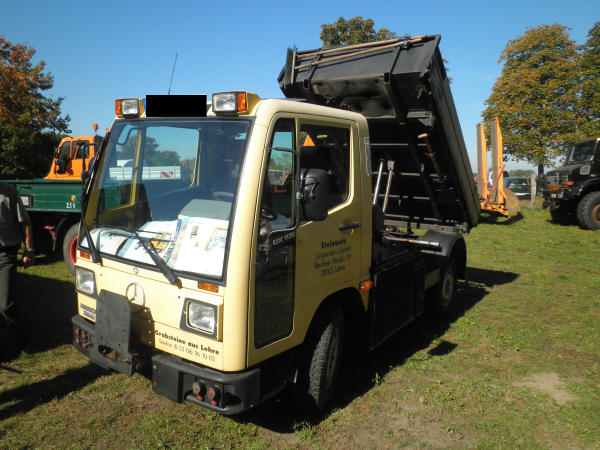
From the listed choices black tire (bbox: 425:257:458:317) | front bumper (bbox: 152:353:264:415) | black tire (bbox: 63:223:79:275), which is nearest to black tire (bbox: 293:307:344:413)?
front bumper (bbox: 152:353:264:415)

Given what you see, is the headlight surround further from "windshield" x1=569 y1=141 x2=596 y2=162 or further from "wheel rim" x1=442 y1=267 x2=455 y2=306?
"wheel rim" x1=442 y1=267 x2=455 y2=306

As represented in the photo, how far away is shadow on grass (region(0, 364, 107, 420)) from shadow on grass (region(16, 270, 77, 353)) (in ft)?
2.52

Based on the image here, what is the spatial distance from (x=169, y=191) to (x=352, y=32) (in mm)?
20062

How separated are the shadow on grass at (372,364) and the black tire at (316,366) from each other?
6.2 inches

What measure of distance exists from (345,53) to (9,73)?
58.1 feet

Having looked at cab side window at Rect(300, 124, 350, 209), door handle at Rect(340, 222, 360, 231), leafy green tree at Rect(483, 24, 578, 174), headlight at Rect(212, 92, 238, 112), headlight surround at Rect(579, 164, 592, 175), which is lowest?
door handle at Rect(340, 222, 360, 231)

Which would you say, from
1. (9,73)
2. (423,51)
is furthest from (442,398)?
(9,73)

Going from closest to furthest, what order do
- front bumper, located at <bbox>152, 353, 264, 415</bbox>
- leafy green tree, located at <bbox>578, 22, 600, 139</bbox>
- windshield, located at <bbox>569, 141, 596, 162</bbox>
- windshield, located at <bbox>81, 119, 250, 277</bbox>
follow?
front bumper, located at <bbox>152, 353, 264, 415</bbox>
windshield, located at <bbox>81, 119, 250, 277</bbox>
windshield, located at <bbox>569, 141, 596, 162</bbox>
leafy green tree, located at <bbox>578, 22, 600, 139</bbox>

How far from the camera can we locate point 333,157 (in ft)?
11.8

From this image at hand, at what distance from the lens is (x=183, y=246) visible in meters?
2.90

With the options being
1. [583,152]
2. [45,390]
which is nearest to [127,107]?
[45,390]

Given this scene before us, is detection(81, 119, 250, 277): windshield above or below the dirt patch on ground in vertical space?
above

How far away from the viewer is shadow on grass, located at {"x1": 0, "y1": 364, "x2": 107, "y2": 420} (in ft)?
11.5

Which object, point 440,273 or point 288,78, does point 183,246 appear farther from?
point 440,273
